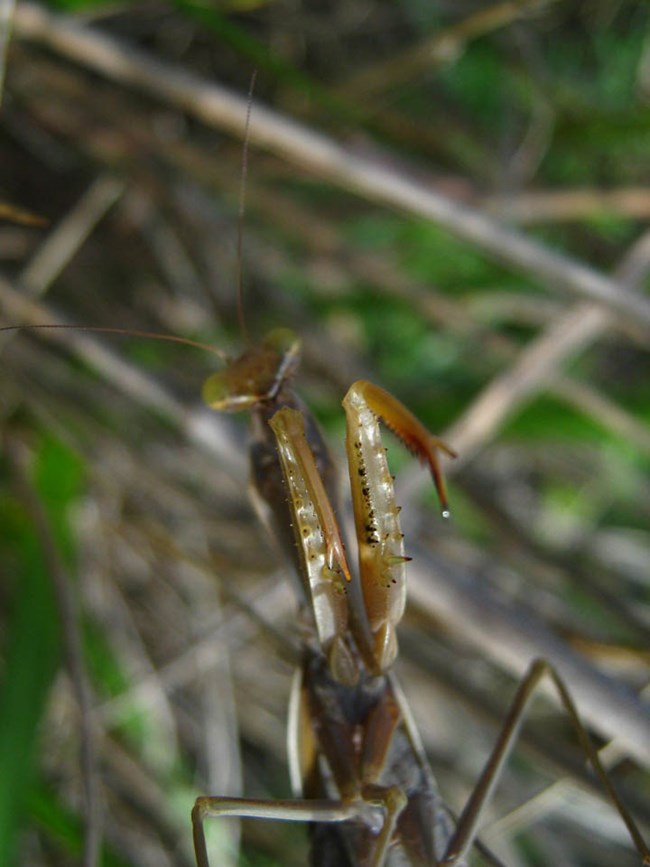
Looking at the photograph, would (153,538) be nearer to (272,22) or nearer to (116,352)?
(116,352)

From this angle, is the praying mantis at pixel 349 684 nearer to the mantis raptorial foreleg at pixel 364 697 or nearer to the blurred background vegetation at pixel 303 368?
the mantis raptorial foreleg at pixel 364 697

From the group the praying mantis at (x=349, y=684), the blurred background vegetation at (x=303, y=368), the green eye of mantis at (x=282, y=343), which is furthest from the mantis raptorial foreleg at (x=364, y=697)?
the blurred background vegetation at (x=303, y=368)

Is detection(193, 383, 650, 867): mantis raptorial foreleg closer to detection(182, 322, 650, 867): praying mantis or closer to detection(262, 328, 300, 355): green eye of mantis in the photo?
detection(182, 322, 650, 867): praying mantis

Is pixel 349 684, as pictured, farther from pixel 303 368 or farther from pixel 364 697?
pixel 303 368

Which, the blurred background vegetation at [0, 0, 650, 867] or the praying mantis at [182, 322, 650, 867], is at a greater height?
the blurred background vegetation at [0, 0, 650, 867]

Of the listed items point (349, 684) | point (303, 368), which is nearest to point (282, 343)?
point (349, 684)

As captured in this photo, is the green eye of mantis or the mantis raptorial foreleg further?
the green eye of mantis

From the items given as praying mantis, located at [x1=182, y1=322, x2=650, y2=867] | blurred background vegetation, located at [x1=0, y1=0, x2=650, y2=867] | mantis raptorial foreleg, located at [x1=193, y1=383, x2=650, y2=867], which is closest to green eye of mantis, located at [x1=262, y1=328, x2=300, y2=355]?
praying mantis, located at [x1=182, y1=322, x2=650, y2=867]

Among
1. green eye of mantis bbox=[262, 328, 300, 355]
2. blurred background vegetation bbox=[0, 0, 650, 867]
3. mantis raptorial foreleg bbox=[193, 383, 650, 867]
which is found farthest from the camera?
blurred background vegetation bbox=[0, 0, 650, 867]

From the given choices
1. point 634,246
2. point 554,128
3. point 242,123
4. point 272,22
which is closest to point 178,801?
point 242,123
